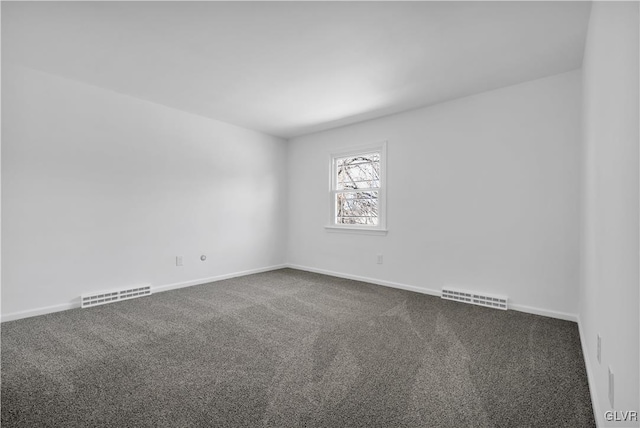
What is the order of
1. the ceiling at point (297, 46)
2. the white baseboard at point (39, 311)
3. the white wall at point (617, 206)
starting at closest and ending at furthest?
the white wall at point (617, 206) → the ceiling at point (297, 46) → the white baseboard at point (39, 311)

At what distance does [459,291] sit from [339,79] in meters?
2.71

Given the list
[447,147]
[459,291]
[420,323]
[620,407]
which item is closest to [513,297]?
[459,291]

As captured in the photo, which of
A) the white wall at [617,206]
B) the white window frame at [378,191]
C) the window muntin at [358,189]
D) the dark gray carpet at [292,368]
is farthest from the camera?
the window muntin at [358,189]

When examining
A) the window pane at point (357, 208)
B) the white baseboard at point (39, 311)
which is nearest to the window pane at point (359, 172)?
the window pane at point (357, 208)

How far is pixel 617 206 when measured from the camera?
1175 mm

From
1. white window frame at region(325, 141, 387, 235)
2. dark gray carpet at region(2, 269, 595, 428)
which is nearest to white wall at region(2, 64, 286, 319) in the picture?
dark gray carpet at region(2, 269, 595, 428)

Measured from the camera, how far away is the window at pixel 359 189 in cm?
430

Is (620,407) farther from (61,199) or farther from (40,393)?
(61,199)

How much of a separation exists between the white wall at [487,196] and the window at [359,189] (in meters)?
0.14

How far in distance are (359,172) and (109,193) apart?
3277 mm

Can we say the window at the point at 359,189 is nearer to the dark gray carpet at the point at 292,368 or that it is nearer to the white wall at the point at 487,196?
the white wall at the point at 487,196

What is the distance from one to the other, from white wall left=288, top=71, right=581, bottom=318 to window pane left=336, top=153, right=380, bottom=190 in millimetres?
255

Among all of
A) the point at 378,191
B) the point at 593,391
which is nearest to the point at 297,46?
the point at 378,191

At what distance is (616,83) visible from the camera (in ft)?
4.04
